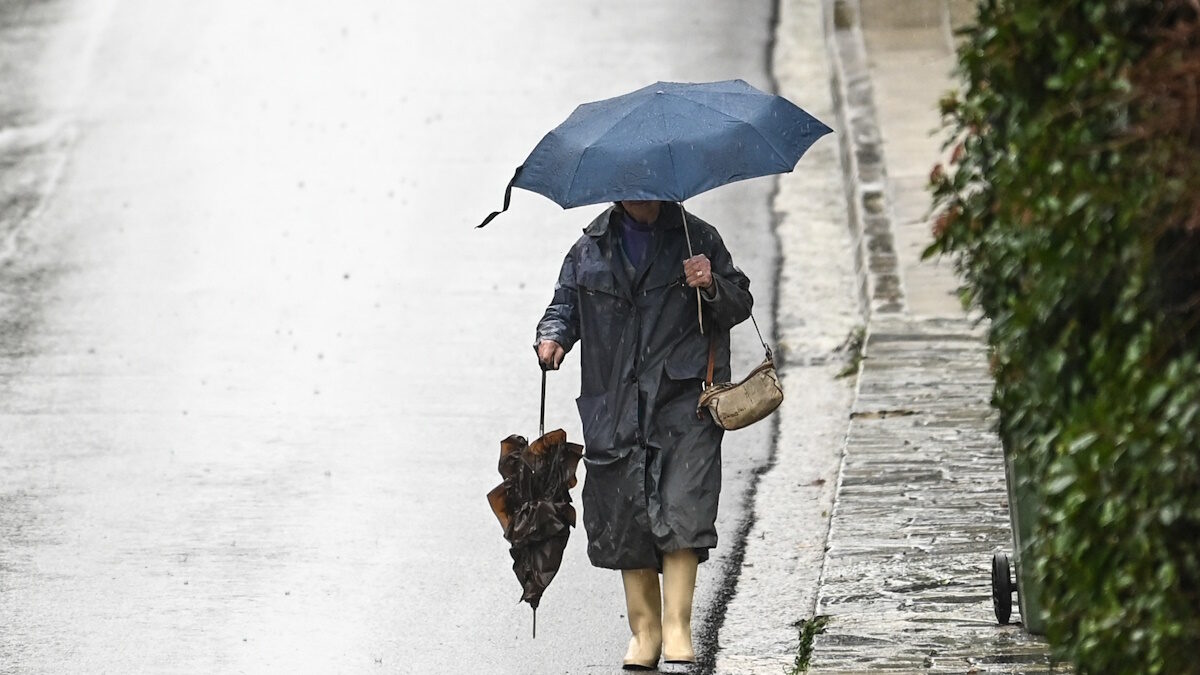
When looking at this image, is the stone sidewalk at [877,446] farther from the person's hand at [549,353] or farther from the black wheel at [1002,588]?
the person's hand at [549,353]

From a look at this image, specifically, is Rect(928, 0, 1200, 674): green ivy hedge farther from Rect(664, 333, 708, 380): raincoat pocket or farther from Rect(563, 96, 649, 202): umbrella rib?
Rect(664, 333, 708, 380): raincoat pocket

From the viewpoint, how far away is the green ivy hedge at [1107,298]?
4.48 metres

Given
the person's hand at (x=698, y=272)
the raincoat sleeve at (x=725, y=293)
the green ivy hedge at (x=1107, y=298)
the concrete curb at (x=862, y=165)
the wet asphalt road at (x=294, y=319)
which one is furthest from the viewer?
the concrete curb at (x=862, y=165)

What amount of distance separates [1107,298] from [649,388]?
285cm

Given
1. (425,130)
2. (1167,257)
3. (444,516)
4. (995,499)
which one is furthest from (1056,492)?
(425,130)

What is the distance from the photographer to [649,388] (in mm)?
7457

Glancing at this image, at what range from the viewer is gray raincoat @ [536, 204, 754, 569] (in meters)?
7.42

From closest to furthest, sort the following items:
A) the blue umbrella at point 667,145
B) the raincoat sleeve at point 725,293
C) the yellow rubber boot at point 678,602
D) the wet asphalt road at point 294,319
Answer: the blue umbrella at point 667,145
the raincoat sleeve at point 725,293
the yellow rubber boot at point 678,602
the wet asphalt road at point 294,319

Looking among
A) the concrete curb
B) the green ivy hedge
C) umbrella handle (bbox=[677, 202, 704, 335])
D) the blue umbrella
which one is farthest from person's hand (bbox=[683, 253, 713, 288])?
the concrete curb

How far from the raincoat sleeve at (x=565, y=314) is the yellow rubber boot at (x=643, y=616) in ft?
2.84

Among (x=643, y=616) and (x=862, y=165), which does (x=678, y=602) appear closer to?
(x=643, y=616)

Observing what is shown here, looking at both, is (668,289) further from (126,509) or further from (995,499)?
(126,509)

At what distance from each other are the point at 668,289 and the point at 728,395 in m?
0.45

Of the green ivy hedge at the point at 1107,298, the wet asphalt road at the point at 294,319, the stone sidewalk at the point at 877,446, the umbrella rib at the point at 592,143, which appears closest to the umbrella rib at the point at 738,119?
the umbrella rib at the point at 592,143
